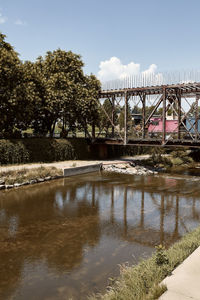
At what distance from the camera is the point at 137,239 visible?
1170cm

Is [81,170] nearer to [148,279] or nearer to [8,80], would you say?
[8,80]

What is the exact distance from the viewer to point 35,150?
98.7ft

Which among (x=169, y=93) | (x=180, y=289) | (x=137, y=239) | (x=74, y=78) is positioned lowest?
(x=137, y=239)

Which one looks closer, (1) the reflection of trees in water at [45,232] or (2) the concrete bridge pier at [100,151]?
(1) the reflection of trees in water at [45,232]

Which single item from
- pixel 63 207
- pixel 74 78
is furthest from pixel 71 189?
pixel 74 78

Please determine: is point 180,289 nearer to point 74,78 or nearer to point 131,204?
point 131,204

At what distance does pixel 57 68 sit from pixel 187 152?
73.7 feet

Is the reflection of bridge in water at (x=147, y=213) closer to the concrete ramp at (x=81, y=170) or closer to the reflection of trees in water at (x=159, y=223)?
the reflection of trees in water at (x=159, y=223)

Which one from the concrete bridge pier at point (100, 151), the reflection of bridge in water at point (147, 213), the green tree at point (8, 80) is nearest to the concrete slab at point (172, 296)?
the reflection of bridge in water at point (147, 213)

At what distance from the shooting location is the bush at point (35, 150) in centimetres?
2716

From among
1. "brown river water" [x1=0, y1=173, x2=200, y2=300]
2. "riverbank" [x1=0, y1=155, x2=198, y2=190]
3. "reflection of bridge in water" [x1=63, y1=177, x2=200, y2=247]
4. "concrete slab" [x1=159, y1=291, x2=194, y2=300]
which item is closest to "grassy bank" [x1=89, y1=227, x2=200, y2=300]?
"concrete slab" [x1=159, y1=291, x2=194, y2=300]

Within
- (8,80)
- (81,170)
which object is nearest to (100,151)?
(81,170)

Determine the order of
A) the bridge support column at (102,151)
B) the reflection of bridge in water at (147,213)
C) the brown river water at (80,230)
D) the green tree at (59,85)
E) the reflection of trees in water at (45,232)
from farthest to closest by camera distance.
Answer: the bridge support column at (102,151), the green tree at (59,85), the reflection of bridge in water at (147,213), the reflection of trees in water at (45,232), the brown river water at (80,230)

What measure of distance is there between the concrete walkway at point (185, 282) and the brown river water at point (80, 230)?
7.75 feet
